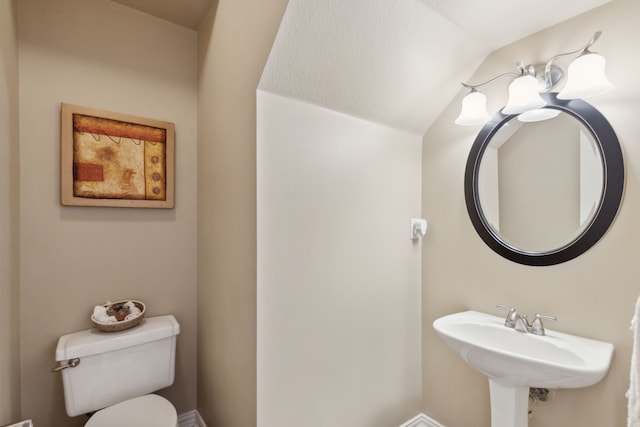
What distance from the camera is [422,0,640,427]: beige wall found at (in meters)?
1.09

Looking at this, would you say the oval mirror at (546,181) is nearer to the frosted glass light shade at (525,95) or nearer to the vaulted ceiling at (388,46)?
the frosted glass light shade at (525,95)

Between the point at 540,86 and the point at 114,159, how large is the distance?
213 cm

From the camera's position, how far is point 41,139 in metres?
1.42

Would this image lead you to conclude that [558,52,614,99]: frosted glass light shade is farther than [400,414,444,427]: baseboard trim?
No

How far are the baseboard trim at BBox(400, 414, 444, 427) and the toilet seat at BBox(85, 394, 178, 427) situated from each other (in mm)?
1217

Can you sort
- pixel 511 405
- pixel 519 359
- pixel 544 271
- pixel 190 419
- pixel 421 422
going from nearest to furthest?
pixel 519 359 < pixel 511 405 < pixel 544 271 < pixel 421 422 < pixel 190 419

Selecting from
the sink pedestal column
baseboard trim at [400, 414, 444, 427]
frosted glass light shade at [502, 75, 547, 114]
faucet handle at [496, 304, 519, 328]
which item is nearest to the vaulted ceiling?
frosted glass light shade at [502, 75, 547, 114]

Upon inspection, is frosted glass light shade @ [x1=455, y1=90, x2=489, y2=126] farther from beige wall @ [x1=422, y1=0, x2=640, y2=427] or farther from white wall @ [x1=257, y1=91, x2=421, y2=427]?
white wall @ [x1=257, y1=91, x2=421, y2=427]

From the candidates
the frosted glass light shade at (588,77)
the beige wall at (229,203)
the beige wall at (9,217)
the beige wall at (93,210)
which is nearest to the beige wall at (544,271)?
the frosted glass light shade at (588,77)

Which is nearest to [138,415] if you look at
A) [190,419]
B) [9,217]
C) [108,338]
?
[108,338]

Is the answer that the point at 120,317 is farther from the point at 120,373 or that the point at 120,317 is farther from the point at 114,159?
the point at 114,159

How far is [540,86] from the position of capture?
4.22 feet

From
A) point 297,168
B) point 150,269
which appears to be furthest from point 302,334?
point 150,269

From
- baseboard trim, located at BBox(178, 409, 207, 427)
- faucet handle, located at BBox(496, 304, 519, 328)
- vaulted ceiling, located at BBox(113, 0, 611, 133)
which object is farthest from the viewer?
baseboard trim, located at BBox(178, 409, 207, 427)
